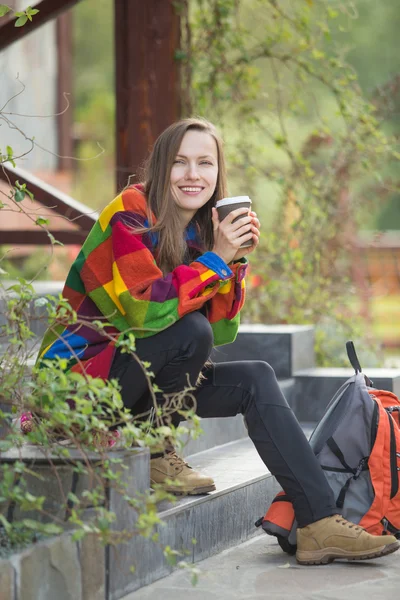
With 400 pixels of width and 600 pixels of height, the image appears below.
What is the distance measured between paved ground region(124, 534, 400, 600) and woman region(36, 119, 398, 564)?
66 mm

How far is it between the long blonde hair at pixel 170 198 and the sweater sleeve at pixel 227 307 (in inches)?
5.4

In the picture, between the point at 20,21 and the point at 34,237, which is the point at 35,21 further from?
the point at 20,21

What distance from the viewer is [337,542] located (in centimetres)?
301

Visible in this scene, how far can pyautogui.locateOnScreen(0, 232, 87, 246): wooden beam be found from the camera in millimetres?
5336

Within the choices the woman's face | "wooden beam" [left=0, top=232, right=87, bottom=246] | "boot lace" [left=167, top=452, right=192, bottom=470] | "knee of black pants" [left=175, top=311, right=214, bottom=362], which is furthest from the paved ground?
"wooden beam" [left=0, top=232, right=87, bottom=246]

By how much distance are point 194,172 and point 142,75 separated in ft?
7.21

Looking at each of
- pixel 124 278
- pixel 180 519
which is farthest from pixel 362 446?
pixel 124 278

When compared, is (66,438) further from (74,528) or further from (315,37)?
(315,37)

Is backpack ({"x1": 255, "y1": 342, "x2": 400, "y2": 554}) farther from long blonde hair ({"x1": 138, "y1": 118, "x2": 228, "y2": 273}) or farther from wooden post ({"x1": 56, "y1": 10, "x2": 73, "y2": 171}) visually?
wooden post ({"x1": 56, "y1": 10, "x2": 73, "y2": 171})

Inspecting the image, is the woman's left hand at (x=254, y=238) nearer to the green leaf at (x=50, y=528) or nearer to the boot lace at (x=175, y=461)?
the boot lace at (x=175, y=461)

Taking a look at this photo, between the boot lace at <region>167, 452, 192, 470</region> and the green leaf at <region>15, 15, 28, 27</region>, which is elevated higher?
the green leaf at <region>15, 15, 28, 27</region>

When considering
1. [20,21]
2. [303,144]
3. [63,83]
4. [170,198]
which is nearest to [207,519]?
[170,198]

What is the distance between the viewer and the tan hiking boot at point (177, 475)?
317 centimetres

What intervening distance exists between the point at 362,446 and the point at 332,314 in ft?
9.02
